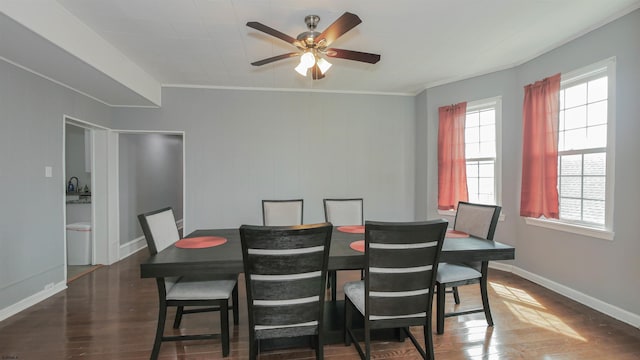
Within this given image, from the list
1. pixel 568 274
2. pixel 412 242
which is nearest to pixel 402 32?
pixel 412 242

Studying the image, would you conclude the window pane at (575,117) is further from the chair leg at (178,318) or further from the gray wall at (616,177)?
the chair leg at (178,318)

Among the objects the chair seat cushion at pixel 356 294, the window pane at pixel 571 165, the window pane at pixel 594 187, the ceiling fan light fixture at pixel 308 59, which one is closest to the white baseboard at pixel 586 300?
the window pane at pixel 594 187

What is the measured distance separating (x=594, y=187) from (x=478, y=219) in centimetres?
130

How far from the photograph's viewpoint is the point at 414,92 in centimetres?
460

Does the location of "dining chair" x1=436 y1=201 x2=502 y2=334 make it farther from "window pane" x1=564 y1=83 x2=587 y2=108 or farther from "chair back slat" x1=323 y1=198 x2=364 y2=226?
"window pane" x1=564 y1=83 x2=587 y2=108

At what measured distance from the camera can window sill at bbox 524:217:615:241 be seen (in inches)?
103

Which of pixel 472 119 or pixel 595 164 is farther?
pixel 472 119

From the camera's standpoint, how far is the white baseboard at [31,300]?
99.4 inches

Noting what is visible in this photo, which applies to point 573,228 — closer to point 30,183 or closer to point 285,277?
point 285,277

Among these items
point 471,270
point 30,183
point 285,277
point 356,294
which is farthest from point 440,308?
point 30,183

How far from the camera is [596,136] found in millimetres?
2754

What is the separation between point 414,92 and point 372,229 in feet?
12.0

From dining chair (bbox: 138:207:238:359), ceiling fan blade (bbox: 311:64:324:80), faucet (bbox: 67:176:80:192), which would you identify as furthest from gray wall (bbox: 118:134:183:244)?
ceiling fan blade (bbox: 311:64:324:80)

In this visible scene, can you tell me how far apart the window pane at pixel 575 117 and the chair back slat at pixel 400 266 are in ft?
8.02
